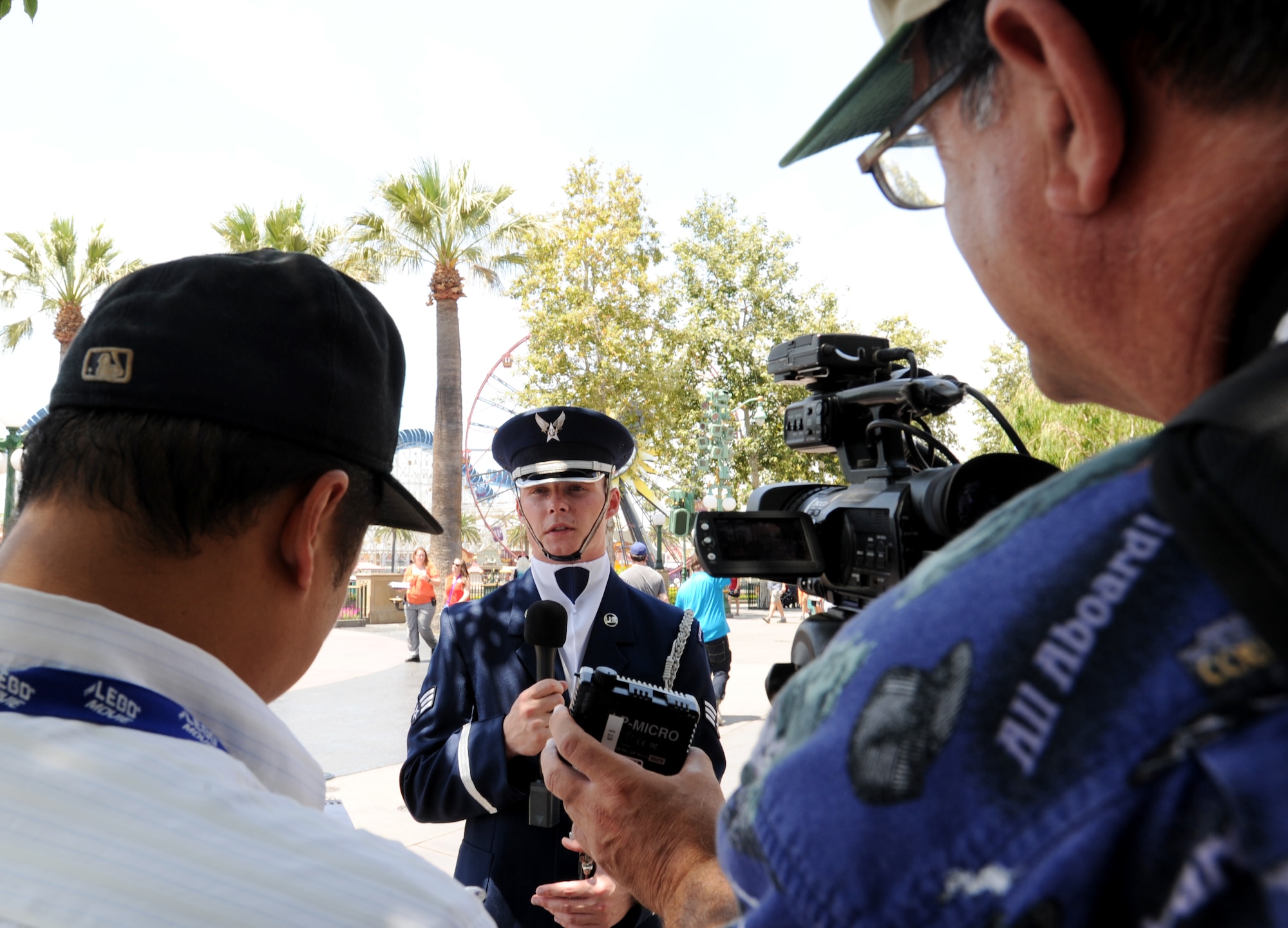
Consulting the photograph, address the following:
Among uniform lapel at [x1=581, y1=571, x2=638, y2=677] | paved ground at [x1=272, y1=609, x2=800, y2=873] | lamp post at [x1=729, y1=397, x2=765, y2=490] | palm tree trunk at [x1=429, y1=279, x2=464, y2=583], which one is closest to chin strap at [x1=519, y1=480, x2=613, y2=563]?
uniform lapel at [x1=581, y1=571, x2=638, y2=677]

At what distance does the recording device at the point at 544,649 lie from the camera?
2415 mm

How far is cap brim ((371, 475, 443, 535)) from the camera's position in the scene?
4.58 feet

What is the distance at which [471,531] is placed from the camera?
52.8 metres

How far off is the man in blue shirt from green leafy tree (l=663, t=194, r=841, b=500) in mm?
14964

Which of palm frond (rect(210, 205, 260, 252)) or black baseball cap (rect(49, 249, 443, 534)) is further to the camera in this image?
palm frond (rect(210, 205, 260, 252))

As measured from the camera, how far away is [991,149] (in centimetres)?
74

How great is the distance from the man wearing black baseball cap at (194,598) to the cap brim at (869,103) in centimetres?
65

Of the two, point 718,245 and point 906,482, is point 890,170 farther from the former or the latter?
point 718,245

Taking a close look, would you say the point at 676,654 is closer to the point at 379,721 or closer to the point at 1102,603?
the point at 1102,603

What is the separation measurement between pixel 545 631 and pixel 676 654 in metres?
0.64

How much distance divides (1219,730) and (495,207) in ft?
63.2

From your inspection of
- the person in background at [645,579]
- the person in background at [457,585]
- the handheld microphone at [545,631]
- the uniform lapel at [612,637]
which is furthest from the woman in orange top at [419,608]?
the handheld microphone at [545,631]

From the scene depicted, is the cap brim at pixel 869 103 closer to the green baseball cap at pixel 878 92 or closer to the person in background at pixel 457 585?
the green baseball cap at pixel 878 92

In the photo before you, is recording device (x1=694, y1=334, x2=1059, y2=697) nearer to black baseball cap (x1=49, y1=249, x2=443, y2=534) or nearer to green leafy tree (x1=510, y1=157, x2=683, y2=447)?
black baseball cap (x1=49, y1=249, x2=443, y2=534)
